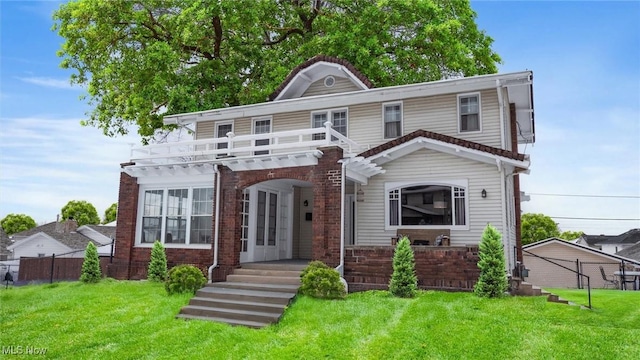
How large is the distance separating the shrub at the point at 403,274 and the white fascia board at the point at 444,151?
3.64 meters

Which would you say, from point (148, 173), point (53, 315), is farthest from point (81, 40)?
point (53, 315)

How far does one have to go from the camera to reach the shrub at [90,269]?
14.7m

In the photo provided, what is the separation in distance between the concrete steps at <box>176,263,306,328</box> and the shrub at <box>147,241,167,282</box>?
2394mm

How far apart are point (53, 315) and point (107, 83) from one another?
1651cm

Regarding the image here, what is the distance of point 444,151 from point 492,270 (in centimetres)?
429

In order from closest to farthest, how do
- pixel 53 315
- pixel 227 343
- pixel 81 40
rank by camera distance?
pixel 227 343
pixel 53 315
pixel 81 40

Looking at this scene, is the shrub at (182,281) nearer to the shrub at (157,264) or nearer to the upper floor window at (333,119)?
the shrub at (157,264)

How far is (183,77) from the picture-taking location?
75.0 feet

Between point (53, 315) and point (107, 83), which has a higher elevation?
point (107, 83)

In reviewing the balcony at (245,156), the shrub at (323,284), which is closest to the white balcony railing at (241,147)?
the balcony at (245,156)

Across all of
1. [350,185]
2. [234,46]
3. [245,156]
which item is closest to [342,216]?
[350,185]

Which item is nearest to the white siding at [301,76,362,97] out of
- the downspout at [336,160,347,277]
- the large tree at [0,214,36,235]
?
the downspout at [336,160,347,277]

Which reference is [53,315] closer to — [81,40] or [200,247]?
[200,247]

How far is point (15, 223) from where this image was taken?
59344 millimetres
